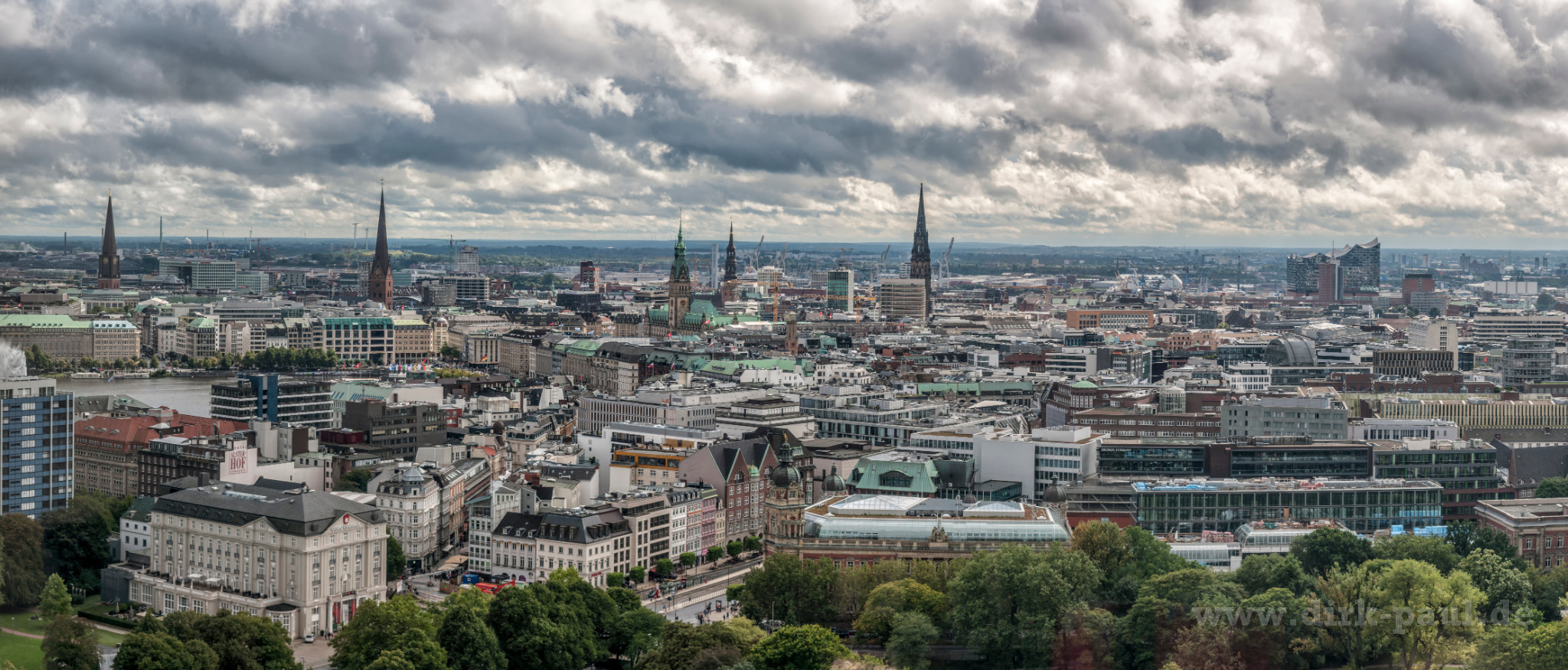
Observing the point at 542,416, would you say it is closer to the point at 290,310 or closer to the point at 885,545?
the point at 885,545

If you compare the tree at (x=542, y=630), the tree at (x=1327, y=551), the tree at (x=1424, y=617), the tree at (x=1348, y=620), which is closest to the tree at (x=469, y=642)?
the tree at (x=542, y=630)

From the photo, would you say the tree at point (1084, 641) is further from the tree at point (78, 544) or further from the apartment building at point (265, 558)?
the tree at point (78, 544)

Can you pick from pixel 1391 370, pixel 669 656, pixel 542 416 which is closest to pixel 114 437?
pixel 542 416

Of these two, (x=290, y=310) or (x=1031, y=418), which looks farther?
(x=290, y=310)

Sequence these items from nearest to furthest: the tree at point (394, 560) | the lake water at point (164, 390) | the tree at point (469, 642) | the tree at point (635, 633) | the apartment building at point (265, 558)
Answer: the tree at point (469, 642) < the tree at point (635, 633) < the apartment building at point (265, 558) < the tree at point (394, 560) < the lake water at point (164, 390)

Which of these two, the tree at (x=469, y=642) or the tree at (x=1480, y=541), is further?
the tree at (x=1480, y=541)

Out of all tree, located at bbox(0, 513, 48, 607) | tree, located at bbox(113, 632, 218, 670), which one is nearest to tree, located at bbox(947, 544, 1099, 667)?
tree, located at bbox(113, 632, 218, 670)
